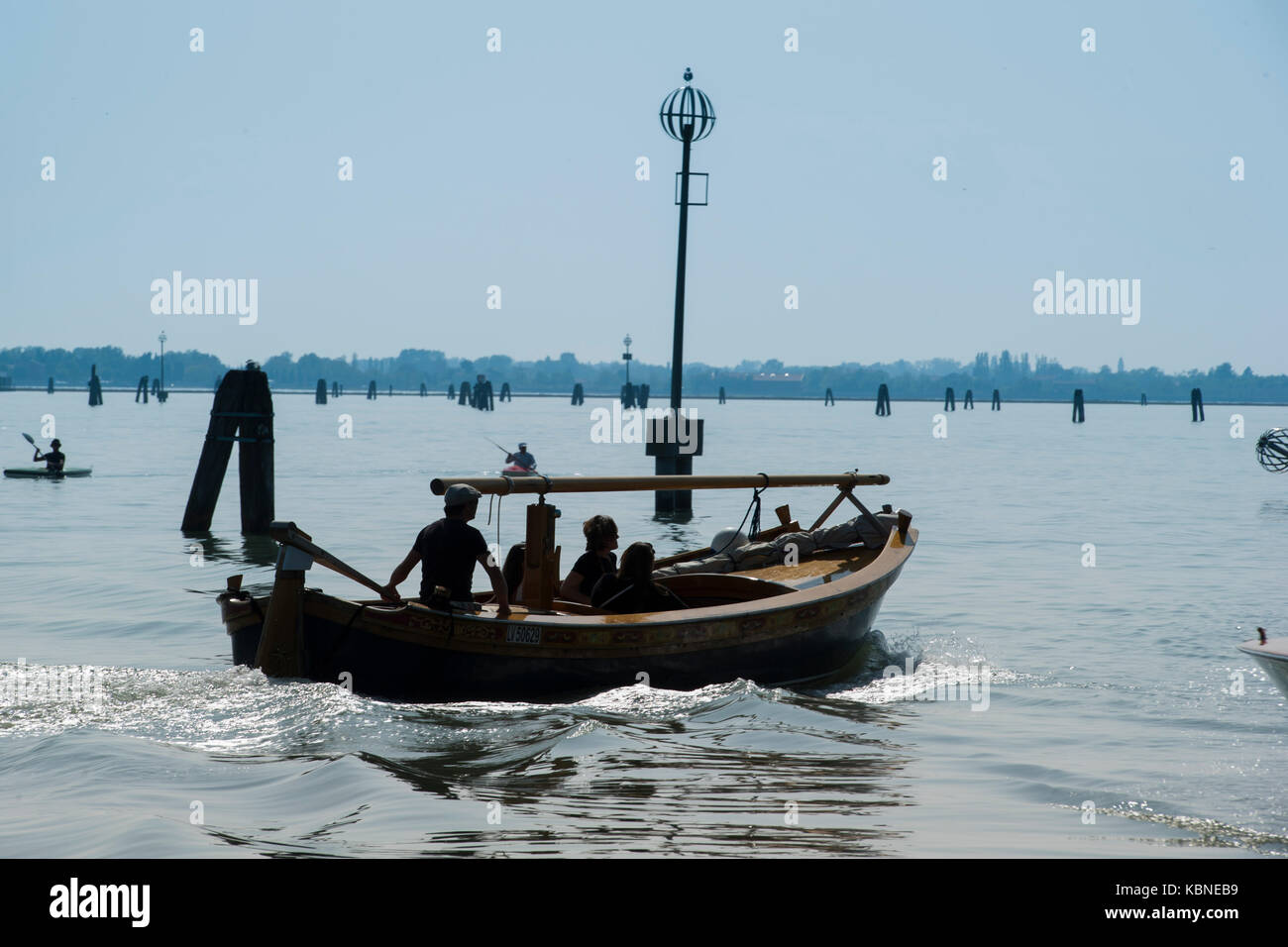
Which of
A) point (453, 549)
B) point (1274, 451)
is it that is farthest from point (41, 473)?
point (1274, 451)

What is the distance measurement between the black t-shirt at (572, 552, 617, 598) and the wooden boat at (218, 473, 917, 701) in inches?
12.8

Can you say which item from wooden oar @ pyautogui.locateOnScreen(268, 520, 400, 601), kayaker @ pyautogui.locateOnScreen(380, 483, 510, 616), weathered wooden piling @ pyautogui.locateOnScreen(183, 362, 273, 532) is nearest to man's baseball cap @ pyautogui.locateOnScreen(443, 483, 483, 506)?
kayaker @ pyautogui.locateOnScreen(380, 483, 510, 616)

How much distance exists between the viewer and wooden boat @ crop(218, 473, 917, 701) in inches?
322

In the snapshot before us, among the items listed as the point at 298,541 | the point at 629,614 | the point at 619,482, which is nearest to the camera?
the point at 298,541

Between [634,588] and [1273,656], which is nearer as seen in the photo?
[1273,656]

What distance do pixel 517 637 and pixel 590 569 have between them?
5.55 feet

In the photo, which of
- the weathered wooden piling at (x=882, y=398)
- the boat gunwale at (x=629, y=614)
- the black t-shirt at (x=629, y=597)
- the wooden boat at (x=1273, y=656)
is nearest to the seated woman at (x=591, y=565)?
the black t-shirt at (x=629, y=597)

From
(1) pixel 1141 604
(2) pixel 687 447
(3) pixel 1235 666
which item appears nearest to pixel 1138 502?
(2) pixel 687 447

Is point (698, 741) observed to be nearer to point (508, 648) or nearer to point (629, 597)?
point (508, 648)

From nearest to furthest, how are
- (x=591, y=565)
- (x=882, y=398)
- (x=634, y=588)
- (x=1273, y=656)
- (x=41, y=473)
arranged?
(x=1273, y=656) < (x=634, y=588) < (x=591, y=565) < (x=41, y=473) < (x=882, y=398)

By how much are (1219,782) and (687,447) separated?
1447 centimetres

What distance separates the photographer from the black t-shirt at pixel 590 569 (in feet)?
32.6

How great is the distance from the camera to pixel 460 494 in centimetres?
842

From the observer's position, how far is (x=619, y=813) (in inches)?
254
